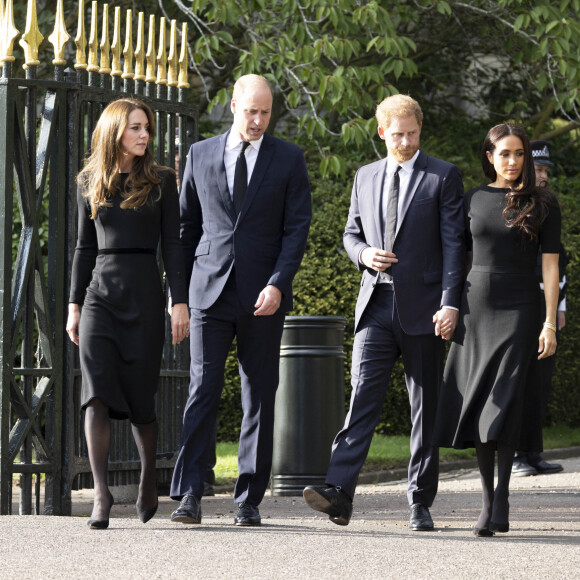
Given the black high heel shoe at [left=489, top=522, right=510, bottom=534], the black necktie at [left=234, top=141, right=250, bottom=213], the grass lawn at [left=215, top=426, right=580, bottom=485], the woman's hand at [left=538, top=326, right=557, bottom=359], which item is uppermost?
the black necktie at [left=234, top=141, right=250, bottom=213]

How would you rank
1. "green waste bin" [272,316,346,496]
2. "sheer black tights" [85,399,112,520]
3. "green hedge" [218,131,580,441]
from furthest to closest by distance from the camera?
"green hedge" [218,131,580,441] → "green waste bin" [272,316,346,496] → "sheer black tights" [85,399,112,520]

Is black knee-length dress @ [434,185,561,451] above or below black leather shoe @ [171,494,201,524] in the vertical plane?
above

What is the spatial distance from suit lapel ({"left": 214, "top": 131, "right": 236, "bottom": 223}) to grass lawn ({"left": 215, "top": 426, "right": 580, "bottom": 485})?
11.1ft

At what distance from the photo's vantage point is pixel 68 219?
7.70 meters

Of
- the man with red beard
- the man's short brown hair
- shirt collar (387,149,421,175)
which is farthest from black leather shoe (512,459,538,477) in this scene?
the man's short brown hair

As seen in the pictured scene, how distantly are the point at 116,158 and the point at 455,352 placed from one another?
6.45ft

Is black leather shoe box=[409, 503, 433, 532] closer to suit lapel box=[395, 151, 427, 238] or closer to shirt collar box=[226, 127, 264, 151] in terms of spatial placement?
suit lapel box=[395, 151, 427, 238]

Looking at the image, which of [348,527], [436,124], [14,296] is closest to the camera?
[348,527]

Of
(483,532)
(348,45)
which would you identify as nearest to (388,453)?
(348,45)

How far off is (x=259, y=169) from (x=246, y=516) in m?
1.76

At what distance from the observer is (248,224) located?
267 inches

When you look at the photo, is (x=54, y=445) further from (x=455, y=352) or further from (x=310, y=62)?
(x=310, y=62)

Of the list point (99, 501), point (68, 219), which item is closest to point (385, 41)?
point (68, 219)

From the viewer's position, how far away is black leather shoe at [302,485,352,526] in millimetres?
6520
